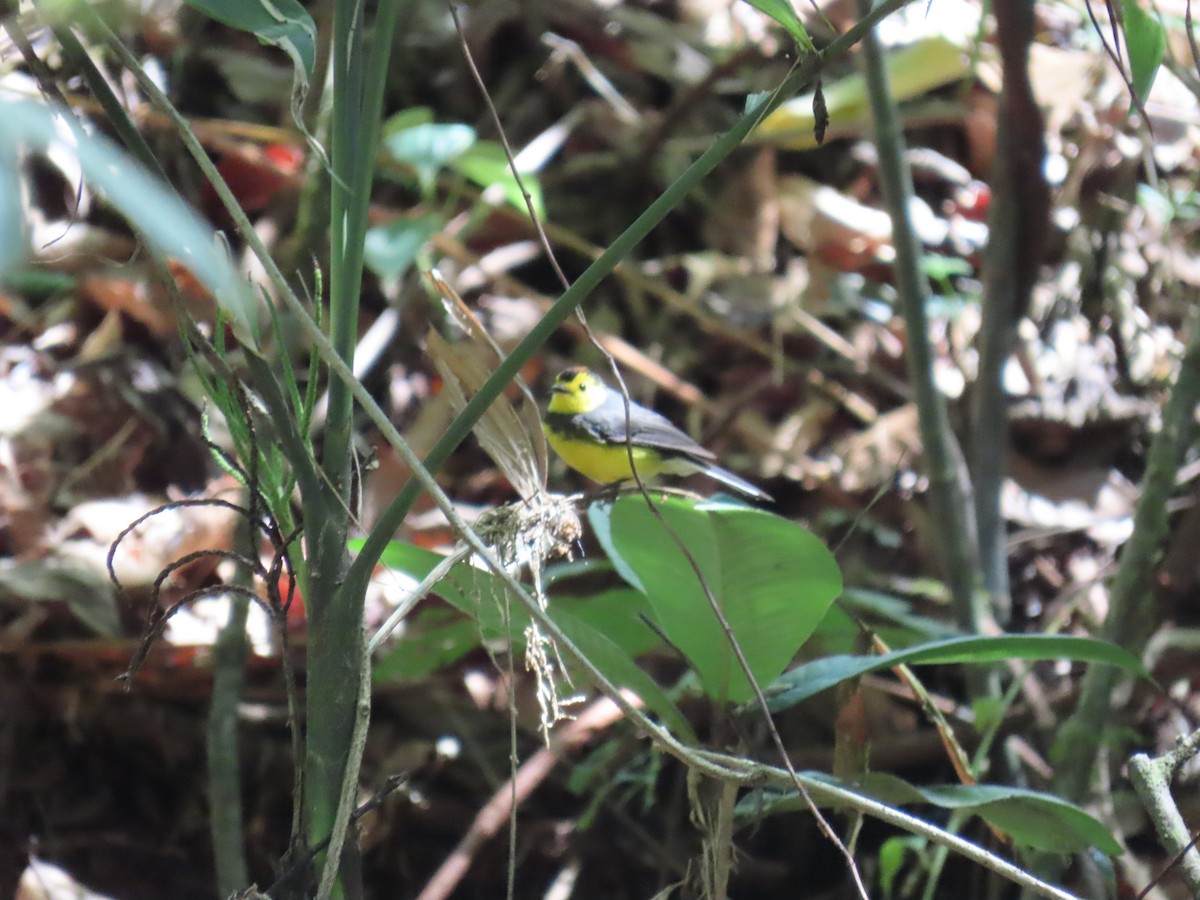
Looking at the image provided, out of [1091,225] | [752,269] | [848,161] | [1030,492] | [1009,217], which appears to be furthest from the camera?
[848,161]

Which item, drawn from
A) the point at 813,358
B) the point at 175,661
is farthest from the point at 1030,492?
the point at 175,661

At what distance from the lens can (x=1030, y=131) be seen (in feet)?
7.36

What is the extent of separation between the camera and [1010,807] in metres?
1.52

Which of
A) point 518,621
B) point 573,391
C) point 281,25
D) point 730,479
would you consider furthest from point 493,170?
point 281,25

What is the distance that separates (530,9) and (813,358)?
1.60m

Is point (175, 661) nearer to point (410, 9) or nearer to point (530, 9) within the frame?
point (410, 9)

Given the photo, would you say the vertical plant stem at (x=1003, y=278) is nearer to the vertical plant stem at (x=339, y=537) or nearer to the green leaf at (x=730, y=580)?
the green leaf at (x=730, y=580)

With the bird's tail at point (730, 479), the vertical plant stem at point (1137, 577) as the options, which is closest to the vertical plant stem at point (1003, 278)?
the vertical plant stem at point (1137, 577)

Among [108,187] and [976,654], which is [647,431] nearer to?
[976,654]

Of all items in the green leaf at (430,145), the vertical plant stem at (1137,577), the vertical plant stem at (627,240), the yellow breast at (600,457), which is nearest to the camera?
the vertical plant stem at (627,240)

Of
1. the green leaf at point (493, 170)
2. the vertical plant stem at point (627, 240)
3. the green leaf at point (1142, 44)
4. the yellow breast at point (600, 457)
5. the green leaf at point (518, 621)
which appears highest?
the green leaf at point (1142, 44)

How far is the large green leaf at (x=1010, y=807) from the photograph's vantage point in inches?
58.3

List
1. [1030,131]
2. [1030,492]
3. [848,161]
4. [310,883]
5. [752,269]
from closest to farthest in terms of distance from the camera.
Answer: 1. [310,883]
2. [1030,131]
3. [1030,492]
4. [752,269]
5. [848,161]

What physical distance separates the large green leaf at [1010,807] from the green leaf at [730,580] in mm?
165
